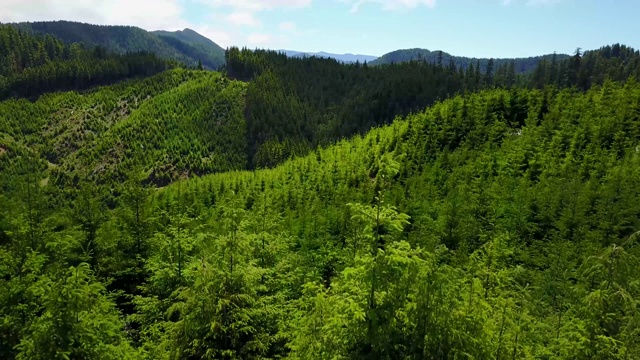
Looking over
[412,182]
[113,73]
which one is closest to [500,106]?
[412,182]

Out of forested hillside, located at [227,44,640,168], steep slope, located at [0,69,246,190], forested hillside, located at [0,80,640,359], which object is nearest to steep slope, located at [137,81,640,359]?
forested hillside, located at [0,80,640,359]

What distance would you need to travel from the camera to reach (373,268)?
784 centimetres

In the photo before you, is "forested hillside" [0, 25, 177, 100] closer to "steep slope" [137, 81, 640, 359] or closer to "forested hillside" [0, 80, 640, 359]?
"steep slope" [137, 81, 640, 359]

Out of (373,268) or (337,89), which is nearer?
(373,268)

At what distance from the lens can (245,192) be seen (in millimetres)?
63062

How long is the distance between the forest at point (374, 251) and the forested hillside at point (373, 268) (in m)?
0.07

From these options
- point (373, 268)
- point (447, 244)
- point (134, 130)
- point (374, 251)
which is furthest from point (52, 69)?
point (373, 268)

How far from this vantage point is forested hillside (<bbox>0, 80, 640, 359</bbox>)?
26.2 feet

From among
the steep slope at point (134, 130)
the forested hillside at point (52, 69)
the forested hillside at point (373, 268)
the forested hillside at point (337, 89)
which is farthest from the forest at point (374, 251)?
the forested hillside at point (52, 69)

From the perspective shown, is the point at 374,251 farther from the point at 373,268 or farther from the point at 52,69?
the point at 52,69

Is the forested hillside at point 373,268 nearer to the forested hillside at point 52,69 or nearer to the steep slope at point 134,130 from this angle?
the steep slope at point 134,130

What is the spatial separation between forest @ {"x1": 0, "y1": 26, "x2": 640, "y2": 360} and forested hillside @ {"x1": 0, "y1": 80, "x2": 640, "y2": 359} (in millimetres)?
69

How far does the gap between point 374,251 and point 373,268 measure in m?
0.45

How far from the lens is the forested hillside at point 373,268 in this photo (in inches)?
315
